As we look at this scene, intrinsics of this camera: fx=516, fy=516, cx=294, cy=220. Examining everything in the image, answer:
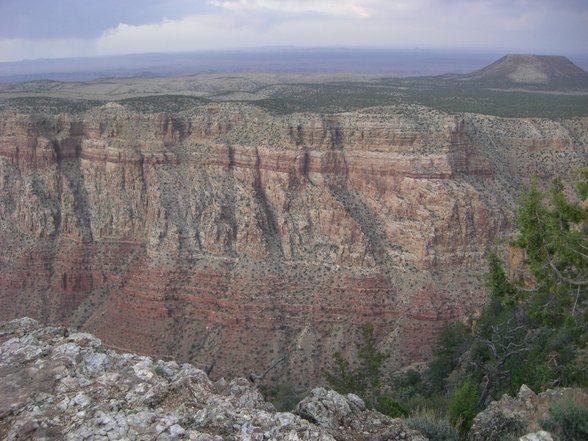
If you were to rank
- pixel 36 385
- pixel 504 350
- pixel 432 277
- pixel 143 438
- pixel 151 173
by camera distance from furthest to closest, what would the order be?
pixel 151 173 → pixel 432 277 → pixel 504 350 → pixel 36 385 → pixel 143 438

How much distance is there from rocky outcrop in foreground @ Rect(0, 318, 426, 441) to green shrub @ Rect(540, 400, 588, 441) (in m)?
2.87

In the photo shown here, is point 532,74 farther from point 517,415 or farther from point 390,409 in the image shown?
point 517,415

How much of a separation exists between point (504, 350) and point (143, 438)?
67.6ft

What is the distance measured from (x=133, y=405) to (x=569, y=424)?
9.23 meters

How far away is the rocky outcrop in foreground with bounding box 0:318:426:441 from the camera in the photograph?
9.91 metres

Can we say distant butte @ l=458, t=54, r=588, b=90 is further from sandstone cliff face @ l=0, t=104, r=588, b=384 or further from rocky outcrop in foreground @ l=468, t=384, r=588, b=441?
rocky outcrop in foreground @ l=468, t=384, r=588, b=441

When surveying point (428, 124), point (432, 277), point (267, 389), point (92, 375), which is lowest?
point (267, 389)

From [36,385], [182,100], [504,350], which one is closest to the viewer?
[36,385]

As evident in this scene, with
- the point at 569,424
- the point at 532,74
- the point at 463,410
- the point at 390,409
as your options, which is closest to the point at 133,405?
the point at 569,424

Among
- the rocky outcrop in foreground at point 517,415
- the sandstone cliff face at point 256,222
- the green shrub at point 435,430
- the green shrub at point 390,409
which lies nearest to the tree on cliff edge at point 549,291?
the rocky outcrop in foreground at point 517,415

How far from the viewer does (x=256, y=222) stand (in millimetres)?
42562

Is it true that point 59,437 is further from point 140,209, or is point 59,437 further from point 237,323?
point 140,209

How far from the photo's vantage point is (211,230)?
1687 inches

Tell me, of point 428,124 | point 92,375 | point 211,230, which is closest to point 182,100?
point 211,230
